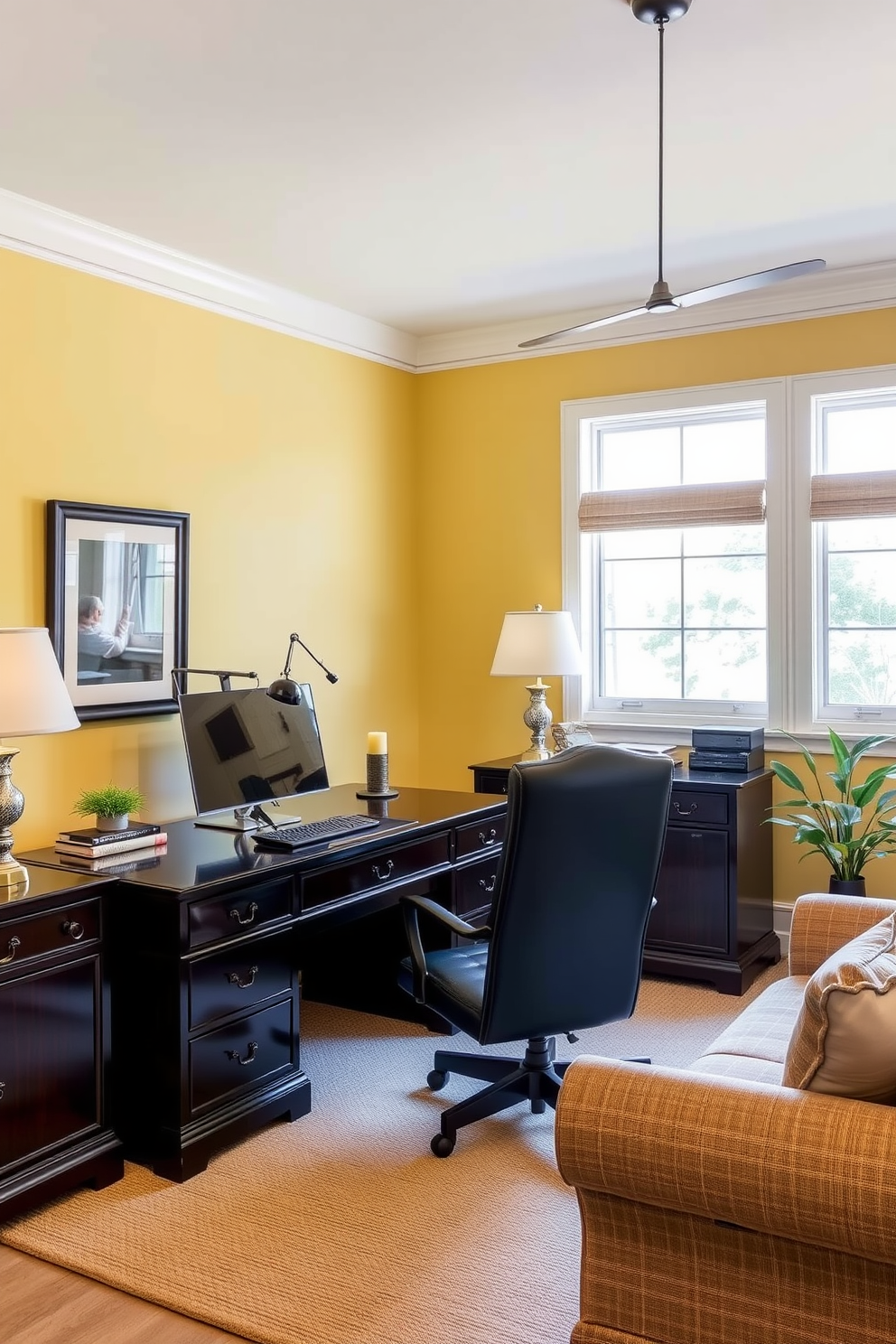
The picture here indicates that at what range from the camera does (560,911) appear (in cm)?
266

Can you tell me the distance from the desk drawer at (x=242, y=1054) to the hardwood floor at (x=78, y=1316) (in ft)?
1.66

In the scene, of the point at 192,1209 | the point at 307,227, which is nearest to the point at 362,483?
the point at 307,227

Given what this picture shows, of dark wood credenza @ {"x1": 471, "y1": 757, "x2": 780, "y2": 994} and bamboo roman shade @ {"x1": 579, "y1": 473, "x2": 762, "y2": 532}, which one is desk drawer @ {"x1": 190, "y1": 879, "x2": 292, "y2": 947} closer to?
dark wood credenza @ {"x1": 471, "y1": 757, "x2": 780, "y2": 994}

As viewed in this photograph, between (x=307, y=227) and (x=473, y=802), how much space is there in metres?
1.99

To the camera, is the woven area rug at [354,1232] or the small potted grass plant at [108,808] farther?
the small potted grass plant at [108,808]

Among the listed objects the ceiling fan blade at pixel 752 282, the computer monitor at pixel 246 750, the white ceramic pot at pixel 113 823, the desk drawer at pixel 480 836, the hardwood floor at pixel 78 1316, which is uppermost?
the ceiling fan blade at pixel 752 282

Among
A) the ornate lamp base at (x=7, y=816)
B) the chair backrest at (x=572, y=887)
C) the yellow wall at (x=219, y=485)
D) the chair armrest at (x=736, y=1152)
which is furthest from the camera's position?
the yellow wall at (x=219, y=485)

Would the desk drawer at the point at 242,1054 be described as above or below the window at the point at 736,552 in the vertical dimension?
below

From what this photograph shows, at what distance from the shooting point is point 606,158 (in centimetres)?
315

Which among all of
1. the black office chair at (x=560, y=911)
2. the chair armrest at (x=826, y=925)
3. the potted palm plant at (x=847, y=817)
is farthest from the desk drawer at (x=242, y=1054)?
the potted palm plant at (x=847, y=817)

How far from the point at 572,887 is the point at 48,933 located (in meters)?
1.24

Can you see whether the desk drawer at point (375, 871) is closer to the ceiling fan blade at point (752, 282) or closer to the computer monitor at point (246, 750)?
the computer monitor at point (246, 750)

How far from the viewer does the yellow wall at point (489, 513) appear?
480 centimetres

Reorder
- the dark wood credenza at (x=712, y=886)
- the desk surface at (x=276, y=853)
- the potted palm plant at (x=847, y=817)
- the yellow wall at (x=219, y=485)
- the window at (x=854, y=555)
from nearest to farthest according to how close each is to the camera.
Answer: the desk surface at (x=276, y=853), the yellow wall at (x=219, y=485), the potted palm plant at (x=847, y=817), the dark wood credenza at (x=712, y=886), the window at (x=854, y=555)
